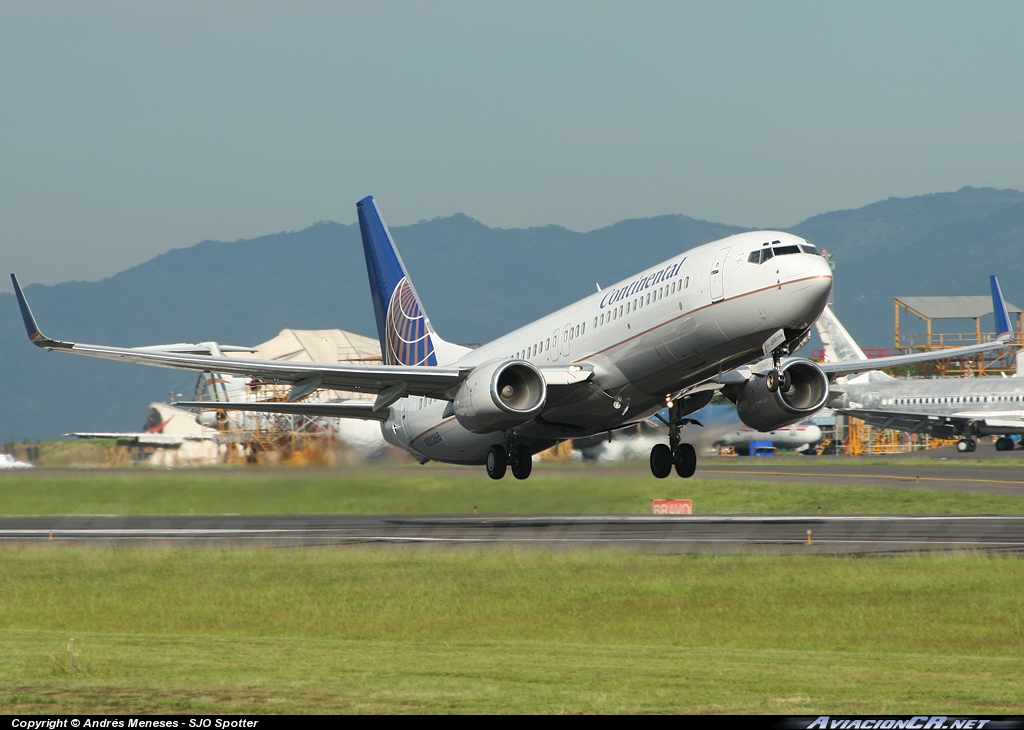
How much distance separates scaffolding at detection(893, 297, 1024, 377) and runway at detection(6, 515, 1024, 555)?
57.1 m

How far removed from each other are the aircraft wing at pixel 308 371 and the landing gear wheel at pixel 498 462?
244 cm

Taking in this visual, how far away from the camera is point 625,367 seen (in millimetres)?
32375

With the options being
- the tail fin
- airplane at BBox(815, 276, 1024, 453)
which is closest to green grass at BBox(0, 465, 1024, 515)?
the tail fin

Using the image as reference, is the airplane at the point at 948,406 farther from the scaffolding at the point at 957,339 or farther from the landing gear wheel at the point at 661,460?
the landing gear wheel at the point at 661,460

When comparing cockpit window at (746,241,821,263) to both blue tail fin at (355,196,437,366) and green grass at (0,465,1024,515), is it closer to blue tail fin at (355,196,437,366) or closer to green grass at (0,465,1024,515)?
green grass at (0,465,1024,515)

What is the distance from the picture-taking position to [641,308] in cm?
3186

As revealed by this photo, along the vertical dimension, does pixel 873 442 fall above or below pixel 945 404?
below

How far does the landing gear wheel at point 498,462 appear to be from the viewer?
125 feet

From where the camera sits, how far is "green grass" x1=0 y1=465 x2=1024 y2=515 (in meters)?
41.6

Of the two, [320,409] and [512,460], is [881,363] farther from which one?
[320,409]

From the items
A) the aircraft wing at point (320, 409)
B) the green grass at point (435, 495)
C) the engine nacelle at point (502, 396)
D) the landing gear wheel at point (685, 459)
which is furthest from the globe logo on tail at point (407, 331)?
the engine nacelle at point (502, 396)

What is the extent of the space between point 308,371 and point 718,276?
460 inches

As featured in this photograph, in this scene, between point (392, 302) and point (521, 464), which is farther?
point (392, 302)

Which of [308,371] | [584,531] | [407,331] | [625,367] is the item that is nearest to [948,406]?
[584,531]
